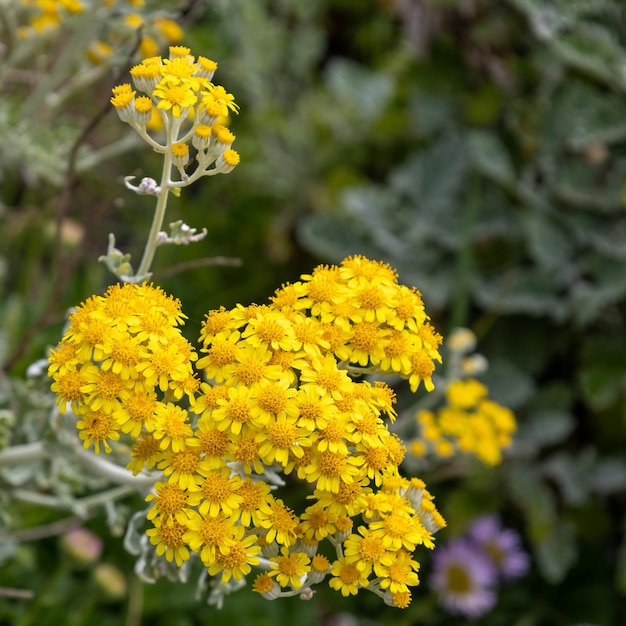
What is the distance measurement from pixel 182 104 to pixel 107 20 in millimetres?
935

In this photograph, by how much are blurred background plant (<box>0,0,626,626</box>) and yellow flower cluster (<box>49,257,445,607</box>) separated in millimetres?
947

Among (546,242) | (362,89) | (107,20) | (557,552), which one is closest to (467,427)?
(557,552)

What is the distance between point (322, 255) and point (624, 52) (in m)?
1.02

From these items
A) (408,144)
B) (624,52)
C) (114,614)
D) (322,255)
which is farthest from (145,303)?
(408,144)

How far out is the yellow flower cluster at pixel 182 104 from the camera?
992mm

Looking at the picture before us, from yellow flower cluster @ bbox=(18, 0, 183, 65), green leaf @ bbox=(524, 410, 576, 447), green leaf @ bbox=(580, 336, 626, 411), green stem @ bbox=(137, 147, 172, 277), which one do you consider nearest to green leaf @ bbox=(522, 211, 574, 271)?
green leaf @ bbox=(580, 336, 626, 411)

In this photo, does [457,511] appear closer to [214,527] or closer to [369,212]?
[369,212]

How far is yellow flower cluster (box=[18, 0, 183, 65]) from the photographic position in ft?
5.61

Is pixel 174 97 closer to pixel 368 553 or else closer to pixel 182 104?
pixel 182 104

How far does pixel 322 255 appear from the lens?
8.72ft

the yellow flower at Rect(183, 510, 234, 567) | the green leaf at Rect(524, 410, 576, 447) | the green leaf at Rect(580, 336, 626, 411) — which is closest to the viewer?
the yellow flower at Rect(183, 510, 234, 567)

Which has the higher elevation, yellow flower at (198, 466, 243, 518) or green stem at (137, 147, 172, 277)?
green stem at (137, 147, 172, 277)

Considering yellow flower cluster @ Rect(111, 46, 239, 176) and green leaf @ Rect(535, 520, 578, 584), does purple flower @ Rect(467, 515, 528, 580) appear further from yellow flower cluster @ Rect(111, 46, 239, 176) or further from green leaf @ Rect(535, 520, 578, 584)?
yellow flower cluster @ Rect(111, 46, 239, 176)

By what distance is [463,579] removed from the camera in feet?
7.71
